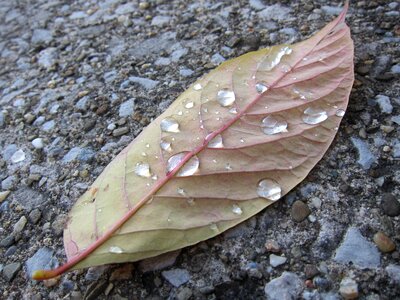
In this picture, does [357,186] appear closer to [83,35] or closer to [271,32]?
[271,32]

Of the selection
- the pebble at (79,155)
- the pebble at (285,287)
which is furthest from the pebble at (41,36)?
the pebble at (285,287)

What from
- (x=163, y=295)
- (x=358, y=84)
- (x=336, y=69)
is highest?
(x=336, y=69)

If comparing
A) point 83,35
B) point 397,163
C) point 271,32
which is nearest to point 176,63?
point 271,32

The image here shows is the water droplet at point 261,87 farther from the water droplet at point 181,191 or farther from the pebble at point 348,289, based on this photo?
the pebble at point 348,289

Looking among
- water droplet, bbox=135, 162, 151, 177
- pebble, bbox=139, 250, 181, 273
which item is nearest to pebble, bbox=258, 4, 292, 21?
water droplet, bbox=135, 162, 151, 177

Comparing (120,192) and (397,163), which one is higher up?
(120,192)

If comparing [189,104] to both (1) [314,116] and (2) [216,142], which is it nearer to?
(2) [216,142]

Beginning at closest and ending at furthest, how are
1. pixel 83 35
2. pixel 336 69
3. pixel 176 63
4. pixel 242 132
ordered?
pixel 242 132 < pixel 336 69 < pixel 176 63 < pixel 83 35

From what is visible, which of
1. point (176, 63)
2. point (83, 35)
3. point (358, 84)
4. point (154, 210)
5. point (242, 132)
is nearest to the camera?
point (154, 210)
